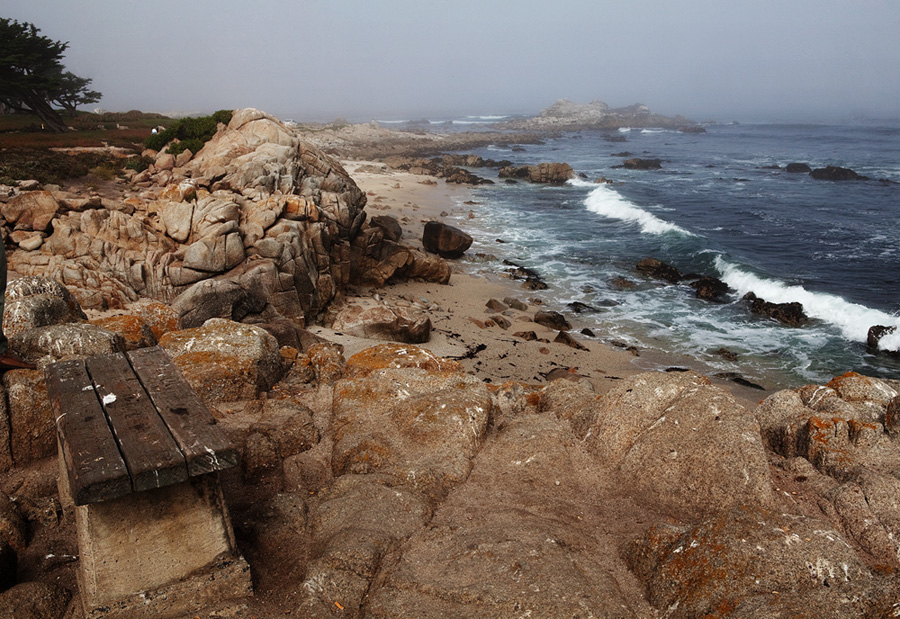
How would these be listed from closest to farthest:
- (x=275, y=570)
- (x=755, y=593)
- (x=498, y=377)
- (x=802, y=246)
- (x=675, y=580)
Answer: (x=755, y=593), (x=675, y=580), (x=275, y=570), (x=498, y=377), (x=802, y=246)

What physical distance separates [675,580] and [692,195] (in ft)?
169

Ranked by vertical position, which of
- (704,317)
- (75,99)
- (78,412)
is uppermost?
(75,99)

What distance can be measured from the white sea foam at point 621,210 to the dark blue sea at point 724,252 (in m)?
0.11

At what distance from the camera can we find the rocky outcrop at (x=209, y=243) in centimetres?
1917

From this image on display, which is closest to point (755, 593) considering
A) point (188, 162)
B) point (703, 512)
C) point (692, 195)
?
point (703, 512)

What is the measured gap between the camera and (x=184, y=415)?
4766 millimetres

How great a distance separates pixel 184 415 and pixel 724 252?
32.4 meters

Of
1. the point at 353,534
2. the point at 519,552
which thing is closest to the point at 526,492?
the point at 519,552

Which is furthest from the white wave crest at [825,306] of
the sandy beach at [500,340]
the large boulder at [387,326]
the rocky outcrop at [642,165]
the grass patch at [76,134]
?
the rocky outcrop at [642,165]

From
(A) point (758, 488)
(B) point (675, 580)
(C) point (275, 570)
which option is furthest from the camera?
(A) point (758, 488)

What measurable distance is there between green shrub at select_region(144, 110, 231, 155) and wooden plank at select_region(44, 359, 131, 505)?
25332mm

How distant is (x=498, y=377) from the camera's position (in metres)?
18.3

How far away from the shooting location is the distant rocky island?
461 feet

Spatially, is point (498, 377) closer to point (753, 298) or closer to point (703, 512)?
point (703, 512)
